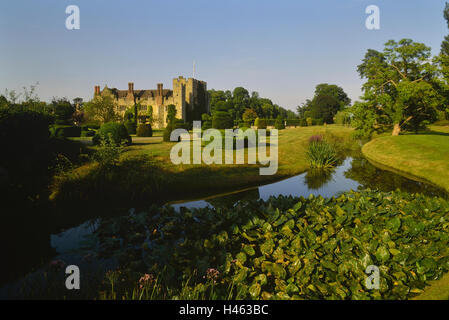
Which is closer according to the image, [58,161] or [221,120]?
[58,161]

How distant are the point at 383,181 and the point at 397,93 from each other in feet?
43.4

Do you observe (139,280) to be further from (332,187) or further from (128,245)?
(332,187)

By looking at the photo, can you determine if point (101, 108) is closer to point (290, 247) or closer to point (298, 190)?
point (298, 190)

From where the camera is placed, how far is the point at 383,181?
11867 mm

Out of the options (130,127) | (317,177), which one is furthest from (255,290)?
(130,127)

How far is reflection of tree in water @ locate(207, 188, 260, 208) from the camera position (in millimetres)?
8477

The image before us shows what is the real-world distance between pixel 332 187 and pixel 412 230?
20.3 ft

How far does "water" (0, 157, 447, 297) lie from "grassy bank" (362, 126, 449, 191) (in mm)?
904

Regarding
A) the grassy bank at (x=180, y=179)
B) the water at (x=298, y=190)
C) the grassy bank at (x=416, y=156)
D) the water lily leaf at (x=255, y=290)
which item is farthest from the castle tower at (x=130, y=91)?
the water lily leaf at (x=255, y=290)

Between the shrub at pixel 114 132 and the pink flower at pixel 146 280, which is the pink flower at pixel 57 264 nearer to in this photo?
the pink flower at pixel 146 280

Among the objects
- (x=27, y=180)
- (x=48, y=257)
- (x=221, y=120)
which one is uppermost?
(x=221, y=120)

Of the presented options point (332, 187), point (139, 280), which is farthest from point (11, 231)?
point (332, 187)

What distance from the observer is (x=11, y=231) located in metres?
6.04
